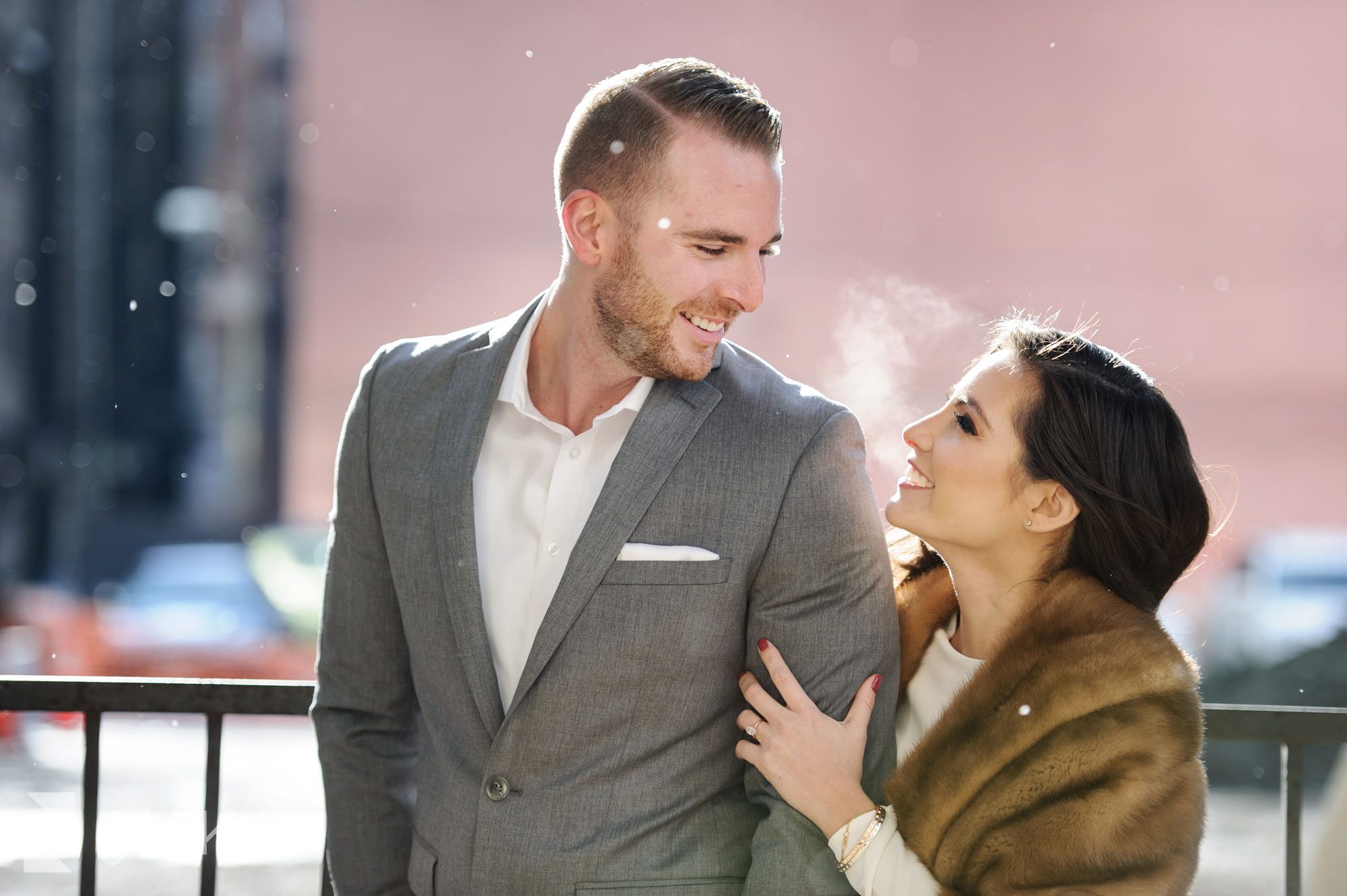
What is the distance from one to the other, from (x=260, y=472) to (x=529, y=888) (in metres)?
14.8

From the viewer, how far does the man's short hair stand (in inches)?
78.9

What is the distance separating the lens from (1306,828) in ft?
26.9

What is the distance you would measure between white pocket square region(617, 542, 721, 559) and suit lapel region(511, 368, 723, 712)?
19 millimetres

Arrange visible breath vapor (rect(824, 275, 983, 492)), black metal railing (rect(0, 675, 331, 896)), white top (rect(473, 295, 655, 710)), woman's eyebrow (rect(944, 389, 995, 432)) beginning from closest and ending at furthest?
white top (rect(473, 295, 655, 710))
woman's eyebrow (rect(944, 389, 995, 432))
black metal railing (rect(0, 675, 331, 896))
visible breath vapor (rect(824, 275, 983, 492))

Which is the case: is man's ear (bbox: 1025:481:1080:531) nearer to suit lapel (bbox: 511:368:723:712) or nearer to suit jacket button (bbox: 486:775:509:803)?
suit lapel (bbox: 511:368:723:712)

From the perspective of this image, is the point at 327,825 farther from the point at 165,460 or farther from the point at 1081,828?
the point at 165,460

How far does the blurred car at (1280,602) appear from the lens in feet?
25.5

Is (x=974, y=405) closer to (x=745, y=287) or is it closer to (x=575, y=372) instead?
(x=745, y=287)

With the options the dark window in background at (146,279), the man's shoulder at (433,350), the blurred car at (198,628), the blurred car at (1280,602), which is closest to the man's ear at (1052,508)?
the man's shoulder at (433,350)

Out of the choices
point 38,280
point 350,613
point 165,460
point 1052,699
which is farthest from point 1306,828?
point 38,280

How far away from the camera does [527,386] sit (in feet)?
6.95

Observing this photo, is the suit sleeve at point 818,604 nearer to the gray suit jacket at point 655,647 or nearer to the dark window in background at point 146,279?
the gray suit jacket at point 655,647

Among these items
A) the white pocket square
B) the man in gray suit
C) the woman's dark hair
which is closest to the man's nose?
the man in gray suit

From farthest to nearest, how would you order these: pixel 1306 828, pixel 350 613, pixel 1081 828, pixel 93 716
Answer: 1. pixel 1306 828
2. pixel 93 716
3. pixel 350 613
4. pixel 1081 828
